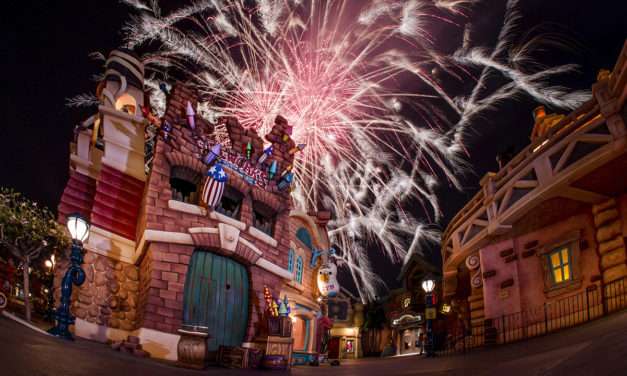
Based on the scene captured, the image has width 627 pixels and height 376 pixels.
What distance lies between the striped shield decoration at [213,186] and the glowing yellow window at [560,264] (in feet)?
41.3

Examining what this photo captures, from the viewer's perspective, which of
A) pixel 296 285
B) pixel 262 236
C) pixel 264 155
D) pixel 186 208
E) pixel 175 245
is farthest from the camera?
pixel 296 285

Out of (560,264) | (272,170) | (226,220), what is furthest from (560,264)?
(226,220)

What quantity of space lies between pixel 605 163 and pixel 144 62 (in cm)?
1982

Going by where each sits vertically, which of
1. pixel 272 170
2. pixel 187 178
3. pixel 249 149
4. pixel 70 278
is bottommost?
pixel 70 278

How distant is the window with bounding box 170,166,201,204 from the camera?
58.4 feet

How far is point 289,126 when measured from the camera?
22.5 m

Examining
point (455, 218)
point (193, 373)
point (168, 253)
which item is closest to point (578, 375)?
point (193, 373)

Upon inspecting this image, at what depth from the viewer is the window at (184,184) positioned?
1780cm

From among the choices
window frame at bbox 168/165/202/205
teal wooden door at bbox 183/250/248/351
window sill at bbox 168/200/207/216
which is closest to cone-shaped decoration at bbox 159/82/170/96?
window frame at bbox 168/165/202/205

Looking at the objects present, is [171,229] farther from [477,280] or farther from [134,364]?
[477,280]

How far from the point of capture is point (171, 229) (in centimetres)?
1638

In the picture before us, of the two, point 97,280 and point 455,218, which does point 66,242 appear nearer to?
point 97,280

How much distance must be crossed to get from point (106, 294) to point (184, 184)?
489 centimetres

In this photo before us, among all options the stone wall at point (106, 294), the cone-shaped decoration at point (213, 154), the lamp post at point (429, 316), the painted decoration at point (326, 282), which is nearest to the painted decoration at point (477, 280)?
the lamp post at point (429, 316)
